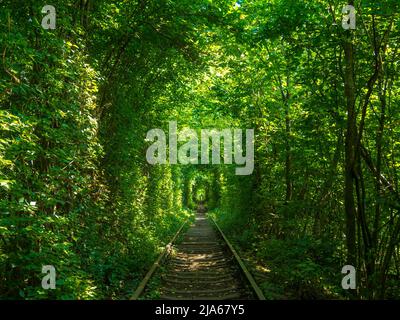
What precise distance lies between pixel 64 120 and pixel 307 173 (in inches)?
218

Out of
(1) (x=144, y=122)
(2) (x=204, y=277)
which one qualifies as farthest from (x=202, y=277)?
(1) (x=144, y=122)

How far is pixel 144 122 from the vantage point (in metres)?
12.6

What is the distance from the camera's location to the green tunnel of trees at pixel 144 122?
445cm

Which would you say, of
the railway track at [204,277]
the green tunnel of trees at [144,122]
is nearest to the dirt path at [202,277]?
the railway track at [204,277]

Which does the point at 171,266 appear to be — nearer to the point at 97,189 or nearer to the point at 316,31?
the point at 97,189

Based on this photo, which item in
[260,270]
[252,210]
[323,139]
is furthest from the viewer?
[252,210]

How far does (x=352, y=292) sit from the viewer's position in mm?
5672

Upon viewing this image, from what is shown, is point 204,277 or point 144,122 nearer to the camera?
point 204,277

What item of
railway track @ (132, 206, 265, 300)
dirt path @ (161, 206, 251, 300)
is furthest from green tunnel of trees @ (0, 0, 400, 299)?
dirt path @ (161, 206, 251, 300)

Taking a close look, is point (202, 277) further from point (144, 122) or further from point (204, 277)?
point (144, 122)

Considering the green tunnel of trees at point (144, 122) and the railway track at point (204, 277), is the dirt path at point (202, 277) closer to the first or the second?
the railway track at point (204, 277)

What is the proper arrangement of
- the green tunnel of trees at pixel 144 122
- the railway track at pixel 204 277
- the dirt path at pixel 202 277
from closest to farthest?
the green tunnel of trees at pixel 144 122 < the railway track at pixel 204 277 < the dirt path at pixel 202 277
